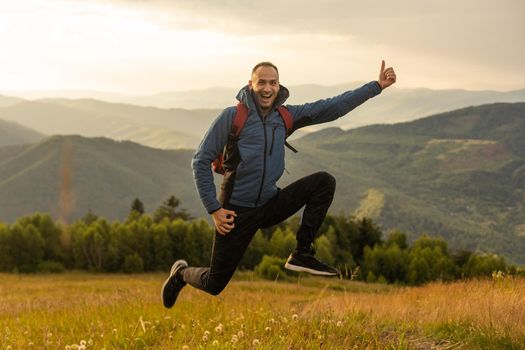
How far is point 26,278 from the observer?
72438 mm

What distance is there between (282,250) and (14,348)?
257ft

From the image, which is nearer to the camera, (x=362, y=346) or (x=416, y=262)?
(x=362, y=346)

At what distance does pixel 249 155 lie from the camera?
6520 millimetres

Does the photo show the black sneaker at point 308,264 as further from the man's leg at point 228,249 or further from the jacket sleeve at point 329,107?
the jacket sleeve at point 329,107

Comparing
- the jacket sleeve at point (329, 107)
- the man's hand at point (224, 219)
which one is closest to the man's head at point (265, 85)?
the jacket sleeve at point (329, 107)

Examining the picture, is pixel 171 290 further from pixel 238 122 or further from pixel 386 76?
pixel 386 76

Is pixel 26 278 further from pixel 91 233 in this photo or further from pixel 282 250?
pixel 282 250

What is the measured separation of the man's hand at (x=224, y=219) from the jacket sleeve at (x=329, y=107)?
151 cm

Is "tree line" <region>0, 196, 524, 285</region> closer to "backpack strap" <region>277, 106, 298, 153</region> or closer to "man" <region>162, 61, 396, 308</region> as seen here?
"man" <region>162, 61, 396, 308</region>

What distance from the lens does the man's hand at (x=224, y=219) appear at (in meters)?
6.44

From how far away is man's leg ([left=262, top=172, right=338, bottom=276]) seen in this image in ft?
22.9

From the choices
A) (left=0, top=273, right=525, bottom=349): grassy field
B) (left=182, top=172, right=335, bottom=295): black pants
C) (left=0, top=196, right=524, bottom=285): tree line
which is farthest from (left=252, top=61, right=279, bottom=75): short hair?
(left=0, top=196, right=524, bottom=285): tree line

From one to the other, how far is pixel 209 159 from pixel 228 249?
4.05 feet

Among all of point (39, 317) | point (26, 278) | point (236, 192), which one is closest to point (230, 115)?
point (236, 192)
